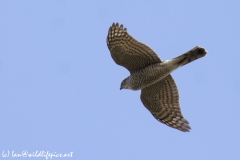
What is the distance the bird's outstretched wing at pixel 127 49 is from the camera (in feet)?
55.4

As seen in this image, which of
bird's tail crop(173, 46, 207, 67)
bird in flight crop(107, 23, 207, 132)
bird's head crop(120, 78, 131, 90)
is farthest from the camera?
bird's head crop(120, 78, 131, 90)

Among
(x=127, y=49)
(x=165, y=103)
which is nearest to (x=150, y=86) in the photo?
(x=165, y=103)

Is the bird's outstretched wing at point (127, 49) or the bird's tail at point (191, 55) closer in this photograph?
the bird's tail at point (191, 55)

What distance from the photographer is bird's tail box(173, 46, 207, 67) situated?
1672 cm

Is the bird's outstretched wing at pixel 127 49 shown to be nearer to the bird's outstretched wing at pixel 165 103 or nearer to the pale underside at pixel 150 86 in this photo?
the pale underside at pixel 150 86

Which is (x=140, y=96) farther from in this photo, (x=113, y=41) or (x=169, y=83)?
(x=113, y=41)

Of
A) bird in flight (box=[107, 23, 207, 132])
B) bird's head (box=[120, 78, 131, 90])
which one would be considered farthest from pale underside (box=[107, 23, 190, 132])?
bird's head (box=[120, 78, 131, 90])

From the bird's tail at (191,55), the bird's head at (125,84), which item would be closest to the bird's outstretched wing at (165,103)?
the bird's head at (125,84)

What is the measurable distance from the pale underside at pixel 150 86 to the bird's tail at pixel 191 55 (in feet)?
2.29

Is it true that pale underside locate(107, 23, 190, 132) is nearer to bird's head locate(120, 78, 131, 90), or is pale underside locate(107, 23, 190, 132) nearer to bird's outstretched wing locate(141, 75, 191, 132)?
bird's outstretched wing locate(141, 75, 191, 132)

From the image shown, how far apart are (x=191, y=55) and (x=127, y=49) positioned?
6.61 ft

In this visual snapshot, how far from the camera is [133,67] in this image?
1773cm

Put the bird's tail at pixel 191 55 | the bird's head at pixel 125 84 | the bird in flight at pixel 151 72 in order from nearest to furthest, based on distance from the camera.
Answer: the bird's tail at pixel 191 55 → the bird in flight at pixel 151 72 → the bird's head at pixel 125 84

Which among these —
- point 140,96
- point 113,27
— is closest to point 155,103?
point 140,96
